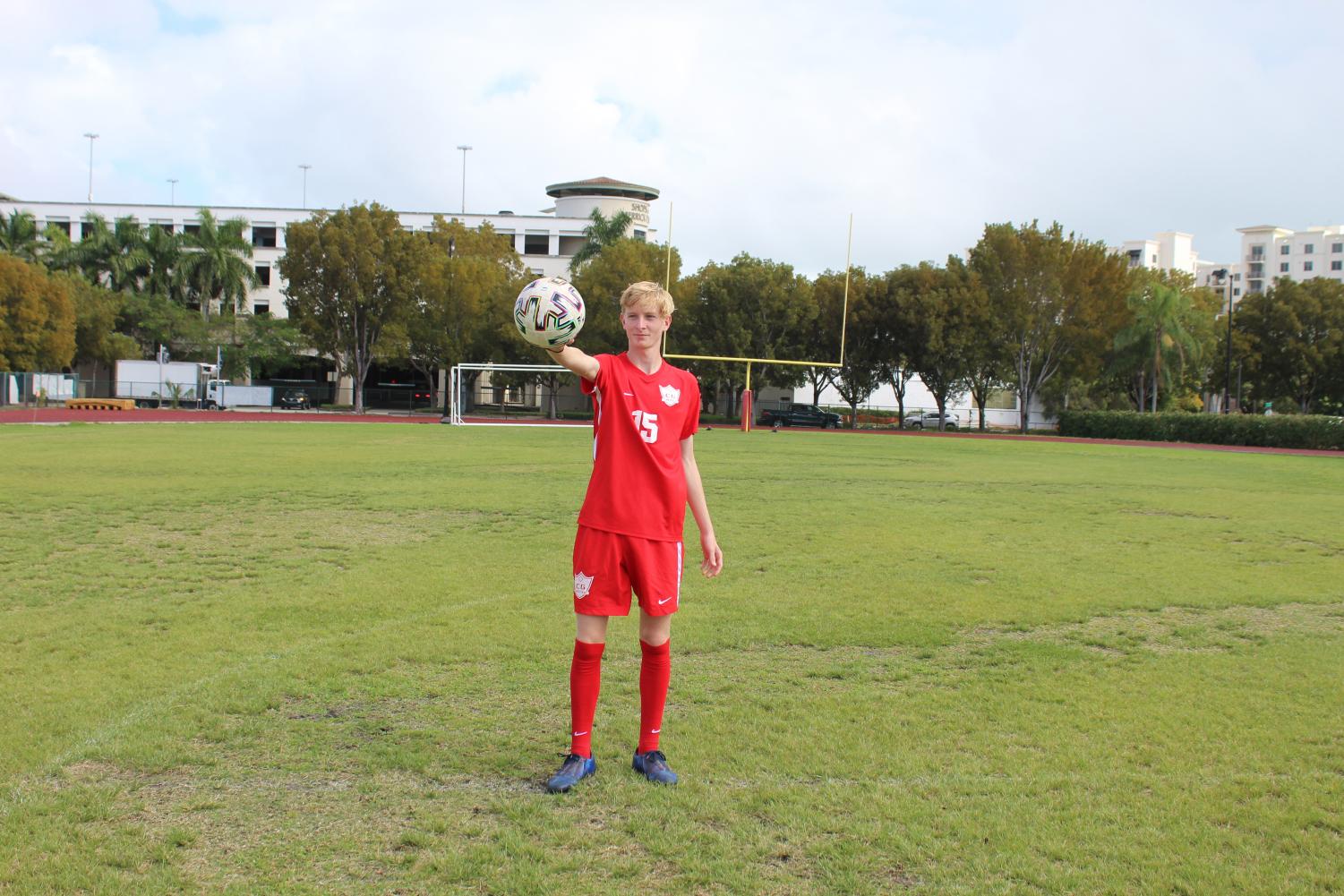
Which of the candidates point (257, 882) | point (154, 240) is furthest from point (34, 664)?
point (154, 240)

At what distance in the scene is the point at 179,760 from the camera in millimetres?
4238

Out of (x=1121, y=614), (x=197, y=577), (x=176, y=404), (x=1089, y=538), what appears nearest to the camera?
(x=1121, y=614)

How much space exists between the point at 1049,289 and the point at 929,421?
46.9ft

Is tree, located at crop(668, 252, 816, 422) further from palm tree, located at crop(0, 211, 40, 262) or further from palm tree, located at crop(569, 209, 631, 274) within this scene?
palm tree, located at crop(0, 211, 40, 262)

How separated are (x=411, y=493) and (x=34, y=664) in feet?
28.4

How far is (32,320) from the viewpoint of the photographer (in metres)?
47.4

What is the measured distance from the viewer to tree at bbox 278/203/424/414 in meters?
49.0

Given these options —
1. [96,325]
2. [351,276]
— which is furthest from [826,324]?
[96,325]

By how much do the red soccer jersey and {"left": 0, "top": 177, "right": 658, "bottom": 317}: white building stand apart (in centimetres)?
6897

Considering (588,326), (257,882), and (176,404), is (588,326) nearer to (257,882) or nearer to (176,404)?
(176,404)

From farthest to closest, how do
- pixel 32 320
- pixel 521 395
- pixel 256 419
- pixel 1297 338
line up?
1. pixel 1297 338
2. pixel 521 395
3. pixel 32 320
4. pixel 256 419

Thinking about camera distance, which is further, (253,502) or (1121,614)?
(253,502)

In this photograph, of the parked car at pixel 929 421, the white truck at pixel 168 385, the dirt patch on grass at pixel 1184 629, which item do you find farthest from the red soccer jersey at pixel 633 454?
the parked car at pixel 929 421

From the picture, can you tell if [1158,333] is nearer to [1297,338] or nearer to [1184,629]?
[1297,338]
